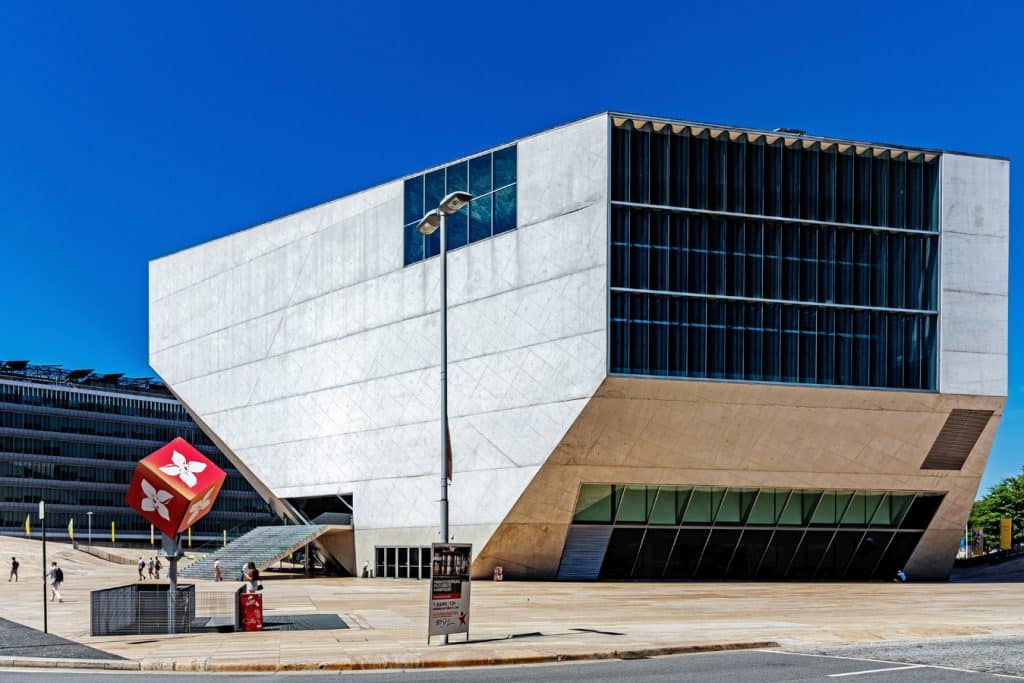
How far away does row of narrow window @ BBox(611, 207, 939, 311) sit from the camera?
54406mm

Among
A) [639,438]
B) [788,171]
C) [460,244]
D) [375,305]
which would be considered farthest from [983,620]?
[375,305]

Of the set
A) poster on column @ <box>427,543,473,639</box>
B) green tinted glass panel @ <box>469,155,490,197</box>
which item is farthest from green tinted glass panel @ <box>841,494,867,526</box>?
poster on column @ <box>427,543,473,639</box>

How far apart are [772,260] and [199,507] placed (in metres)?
33.2

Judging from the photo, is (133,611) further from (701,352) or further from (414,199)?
(414,199)

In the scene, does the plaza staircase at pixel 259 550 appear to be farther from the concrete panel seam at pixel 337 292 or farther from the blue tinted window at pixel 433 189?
the blue tinted window at pixel 433 189

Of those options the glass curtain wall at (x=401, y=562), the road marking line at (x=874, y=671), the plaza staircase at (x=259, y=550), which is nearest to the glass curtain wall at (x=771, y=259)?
the glass curtain wall at (x=401, y=562)

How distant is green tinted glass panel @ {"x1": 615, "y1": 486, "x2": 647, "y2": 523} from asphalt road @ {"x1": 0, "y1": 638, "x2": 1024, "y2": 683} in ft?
110

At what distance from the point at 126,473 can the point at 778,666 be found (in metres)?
150

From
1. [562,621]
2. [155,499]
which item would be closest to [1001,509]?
[562,621]

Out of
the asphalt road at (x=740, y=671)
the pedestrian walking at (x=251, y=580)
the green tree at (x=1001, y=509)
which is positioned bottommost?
the green tree at (x=1001, y=509)

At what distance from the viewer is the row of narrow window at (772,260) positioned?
54.4 m

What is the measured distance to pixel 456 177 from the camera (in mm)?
61219

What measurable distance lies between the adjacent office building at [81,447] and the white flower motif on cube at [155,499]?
130 metres

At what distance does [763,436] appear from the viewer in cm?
5672
